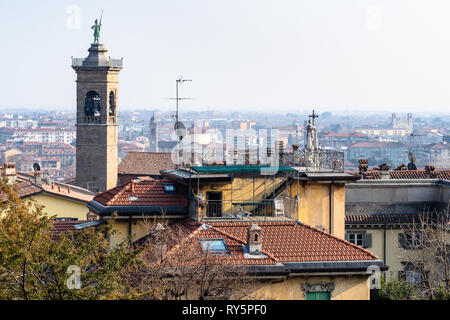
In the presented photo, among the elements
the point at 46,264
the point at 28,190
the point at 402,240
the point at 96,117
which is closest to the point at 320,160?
the point at 402,240

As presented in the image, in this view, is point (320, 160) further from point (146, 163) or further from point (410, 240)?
point (146, 163)

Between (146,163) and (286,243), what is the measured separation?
49.1 m

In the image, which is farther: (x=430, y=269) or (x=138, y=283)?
(x=430, y=269)

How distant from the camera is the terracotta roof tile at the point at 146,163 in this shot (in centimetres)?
6862

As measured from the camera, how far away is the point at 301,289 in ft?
67.2

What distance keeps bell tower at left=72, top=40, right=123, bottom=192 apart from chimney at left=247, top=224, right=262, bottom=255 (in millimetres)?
51140

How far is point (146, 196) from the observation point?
24.6 metres

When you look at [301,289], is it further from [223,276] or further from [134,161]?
[134,161]

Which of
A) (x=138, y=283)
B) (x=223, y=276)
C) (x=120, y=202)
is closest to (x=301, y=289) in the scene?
(x=223, y=276)

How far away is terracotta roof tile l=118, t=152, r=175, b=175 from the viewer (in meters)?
68.6

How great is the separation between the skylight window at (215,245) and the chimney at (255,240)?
435 mm

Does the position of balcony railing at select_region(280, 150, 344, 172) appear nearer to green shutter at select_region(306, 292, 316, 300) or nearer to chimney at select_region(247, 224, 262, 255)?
green shutter at select_region(306, 292, 316, 300)

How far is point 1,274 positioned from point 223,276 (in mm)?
3670

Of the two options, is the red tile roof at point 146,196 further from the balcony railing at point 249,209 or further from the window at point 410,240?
the window at point 410,240
